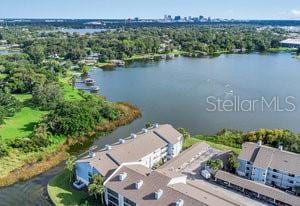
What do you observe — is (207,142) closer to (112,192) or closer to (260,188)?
(260,188)

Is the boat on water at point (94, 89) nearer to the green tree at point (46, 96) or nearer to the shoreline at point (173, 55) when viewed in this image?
the green tree at point (46, 96)

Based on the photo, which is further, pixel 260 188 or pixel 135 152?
pixel 135 152

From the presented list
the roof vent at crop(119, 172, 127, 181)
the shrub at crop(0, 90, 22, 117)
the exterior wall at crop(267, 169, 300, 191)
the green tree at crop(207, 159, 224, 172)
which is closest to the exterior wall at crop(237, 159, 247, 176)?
the green tree at crop(207, 159, 224, 172)

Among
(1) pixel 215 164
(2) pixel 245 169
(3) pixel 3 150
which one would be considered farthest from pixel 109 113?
(2) pixel 245 169

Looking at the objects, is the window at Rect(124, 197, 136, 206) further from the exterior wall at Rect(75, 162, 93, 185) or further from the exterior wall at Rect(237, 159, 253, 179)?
the exterior wall at Rect(237, 159, 253, 179)

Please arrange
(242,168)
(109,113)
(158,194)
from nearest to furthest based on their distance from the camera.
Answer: (158,194) < (242,168) < (109,113)

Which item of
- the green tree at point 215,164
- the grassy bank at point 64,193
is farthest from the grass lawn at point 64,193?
the green tree at point 215,164
